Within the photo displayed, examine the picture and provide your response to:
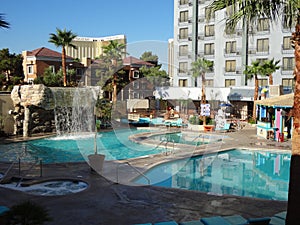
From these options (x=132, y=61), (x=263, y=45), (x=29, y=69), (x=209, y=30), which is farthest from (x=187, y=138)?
(x=29, y=69)

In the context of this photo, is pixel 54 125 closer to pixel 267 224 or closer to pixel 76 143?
pixel 76 143

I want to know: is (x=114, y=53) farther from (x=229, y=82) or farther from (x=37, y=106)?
(x=37, y=106)

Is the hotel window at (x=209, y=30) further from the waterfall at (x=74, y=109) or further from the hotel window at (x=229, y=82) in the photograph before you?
the waterfall at (x=74, y=109)

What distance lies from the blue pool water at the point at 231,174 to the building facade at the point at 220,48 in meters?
26.7

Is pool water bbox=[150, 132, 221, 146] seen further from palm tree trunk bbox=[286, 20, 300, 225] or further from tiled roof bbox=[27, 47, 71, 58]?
tiled roof bbox=[27, 47, 71, 58]

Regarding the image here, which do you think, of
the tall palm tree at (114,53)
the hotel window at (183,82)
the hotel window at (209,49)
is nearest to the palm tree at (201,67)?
the hotel window at (209,49)

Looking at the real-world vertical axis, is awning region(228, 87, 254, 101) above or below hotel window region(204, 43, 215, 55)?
below

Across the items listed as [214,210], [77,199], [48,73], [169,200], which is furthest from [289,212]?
[48,73]

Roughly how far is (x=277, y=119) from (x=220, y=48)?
24.5m

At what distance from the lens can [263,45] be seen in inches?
1716

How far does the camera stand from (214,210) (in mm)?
8844

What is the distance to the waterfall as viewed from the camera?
2759 cm

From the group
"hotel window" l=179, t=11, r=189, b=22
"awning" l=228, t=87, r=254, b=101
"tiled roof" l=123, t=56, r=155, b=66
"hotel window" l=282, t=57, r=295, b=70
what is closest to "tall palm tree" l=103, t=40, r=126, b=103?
"tiled roof" l=123, t=56, r=155, b=66

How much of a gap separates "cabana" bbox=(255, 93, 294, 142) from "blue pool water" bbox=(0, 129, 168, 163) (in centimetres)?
863
